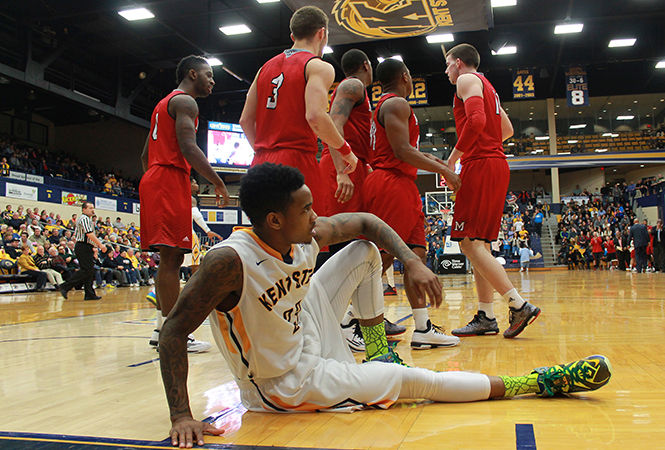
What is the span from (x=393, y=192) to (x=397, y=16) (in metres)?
7.03

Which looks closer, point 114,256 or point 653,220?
point 114,256

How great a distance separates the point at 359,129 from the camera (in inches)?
141

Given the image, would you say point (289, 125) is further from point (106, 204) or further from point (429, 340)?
point (106, 204)

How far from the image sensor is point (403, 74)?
350 centimetres

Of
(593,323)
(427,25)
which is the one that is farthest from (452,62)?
(427,25)

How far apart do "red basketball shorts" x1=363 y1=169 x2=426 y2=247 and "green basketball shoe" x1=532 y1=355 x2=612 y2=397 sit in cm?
159

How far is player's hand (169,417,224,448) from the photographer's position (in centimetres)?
140

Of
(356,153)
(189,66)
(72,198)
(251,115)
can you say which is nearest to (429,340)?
(356,153)

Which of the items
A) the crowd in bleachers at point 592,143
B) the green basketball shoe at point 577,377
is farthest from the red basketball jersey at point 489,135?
the crowd in bleachers at point 592,143

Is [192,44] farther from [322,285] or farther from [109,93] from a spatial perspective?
[322,285]

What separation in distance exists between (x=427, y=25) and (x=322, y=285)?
28.7 feet

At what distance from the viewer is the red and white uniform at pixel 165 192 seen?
3133 mm

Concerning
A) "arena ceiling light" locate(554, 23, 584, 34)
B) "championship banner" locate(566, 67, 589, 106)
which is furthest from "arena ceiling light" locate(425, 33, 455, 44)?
"championship banner" locate(566, 67, 589, 106)

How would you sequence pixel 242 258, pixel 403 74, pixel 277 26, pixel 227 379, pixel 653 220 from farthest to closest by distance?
pixel 653 220, pixel 277 26, pixel 403 74, pixel 227 379, pixel 242 258
